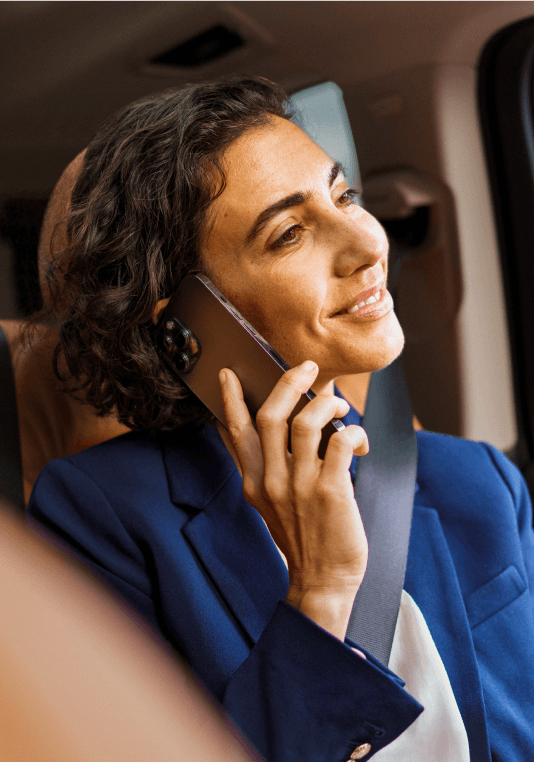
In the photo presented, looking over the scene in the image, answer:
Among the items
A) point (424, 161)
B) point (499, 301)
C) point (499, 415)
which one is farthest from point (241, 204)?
point (499, 415)

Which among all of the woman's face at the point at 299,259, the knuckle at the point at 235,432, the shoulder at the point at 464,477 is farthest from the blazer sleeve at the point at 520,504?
the knuckle at the point at 235,432

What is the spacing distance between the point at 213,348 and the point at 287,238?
9.0 inches

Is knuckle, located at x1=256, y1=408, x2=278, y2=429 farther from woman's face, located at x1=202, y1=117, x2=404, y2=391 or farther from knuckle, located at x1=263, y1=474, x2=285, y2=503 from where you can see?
woman's face, located at x1=202, y1=117, x2=404, y2=391

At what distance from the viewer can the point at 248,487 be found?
961 mm

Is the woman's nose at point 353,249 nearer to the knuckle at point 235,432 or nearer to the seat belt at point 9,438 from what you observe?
the knuckle at point 235,432

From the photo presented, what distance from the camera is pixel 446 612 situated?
1.13 meters

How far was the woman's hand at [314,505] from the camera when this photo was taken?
2.95ft

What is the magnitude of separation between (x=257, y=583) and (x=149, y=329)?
51 cm

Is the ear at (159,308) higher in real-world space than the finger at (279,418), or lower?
higher

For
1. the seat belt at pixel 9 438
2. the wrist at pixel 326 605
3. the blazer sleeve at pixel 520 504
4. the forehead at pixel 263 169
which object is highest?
the forehead at pixel 263 169

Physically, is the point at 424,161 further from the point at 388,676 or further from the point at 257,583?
the point at 388,676

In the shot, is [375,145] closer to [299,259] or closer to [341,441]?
[299,259]

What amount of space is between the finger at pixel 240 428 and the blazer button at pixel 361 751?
1.21 ft

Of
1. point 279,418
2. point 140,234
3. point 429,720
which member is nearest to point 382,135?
point 140,234
